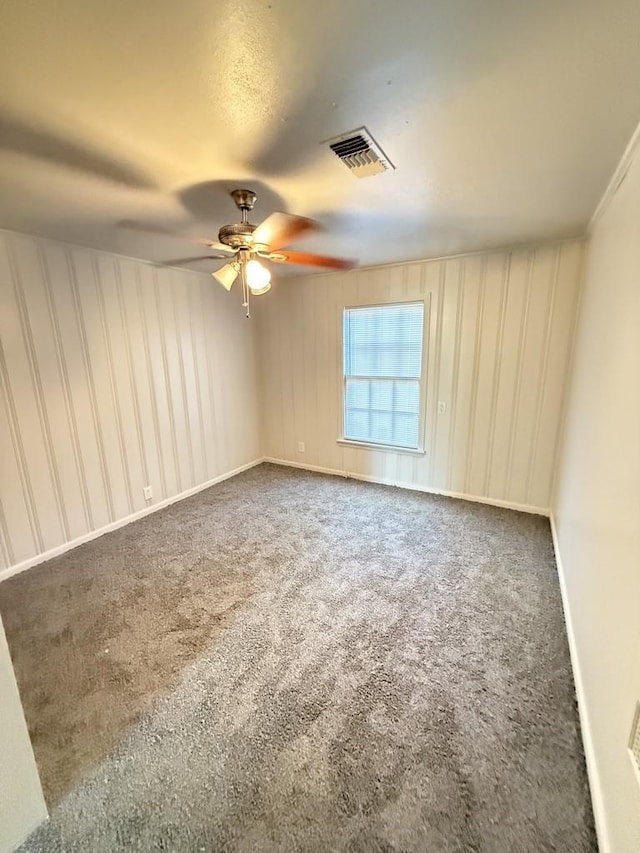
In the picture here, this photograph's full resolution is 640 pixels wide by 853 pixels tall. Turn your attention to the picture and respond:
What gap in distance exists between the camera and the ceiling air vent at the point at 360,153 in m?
1.39

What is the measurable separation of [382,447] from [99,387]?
2.73 meters

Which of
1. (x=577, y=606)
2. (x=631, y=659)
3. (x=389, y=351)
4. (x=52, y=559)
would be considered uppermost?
(x=389, y=351)

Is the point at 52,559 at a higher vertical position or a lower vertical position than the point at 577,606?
lower

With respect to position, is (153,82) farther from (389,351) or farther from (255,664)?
(389,351)

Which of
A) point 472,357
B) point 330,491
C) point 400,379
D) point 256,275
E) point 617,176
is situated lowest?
point 330,491

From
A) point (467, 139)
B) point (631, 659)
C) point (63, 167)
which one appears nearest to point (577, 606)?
point (631, 659)

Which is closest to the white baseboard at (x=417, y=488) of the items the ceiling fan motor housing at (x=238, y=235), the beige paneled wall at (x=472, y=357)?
the beige paneled wall at (x=472, y=357)

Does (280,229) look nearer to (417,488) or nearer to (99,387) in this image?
(99,387)

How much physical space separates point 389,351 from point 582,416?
1.89 m

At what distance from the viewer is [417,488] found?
3701mm

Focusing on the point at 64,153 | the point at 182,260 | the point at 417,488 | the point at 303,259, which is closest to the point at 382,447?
the point at 417,488

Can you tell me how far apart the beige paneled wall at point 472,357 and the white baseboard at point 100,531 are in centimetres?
148

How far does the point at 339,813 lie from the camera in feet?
3.75

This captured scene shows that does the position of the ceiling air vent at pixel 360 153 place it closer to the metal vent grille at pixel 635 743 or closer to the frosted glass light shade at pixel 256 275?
the frosted glass light shade at pixel 256 275
